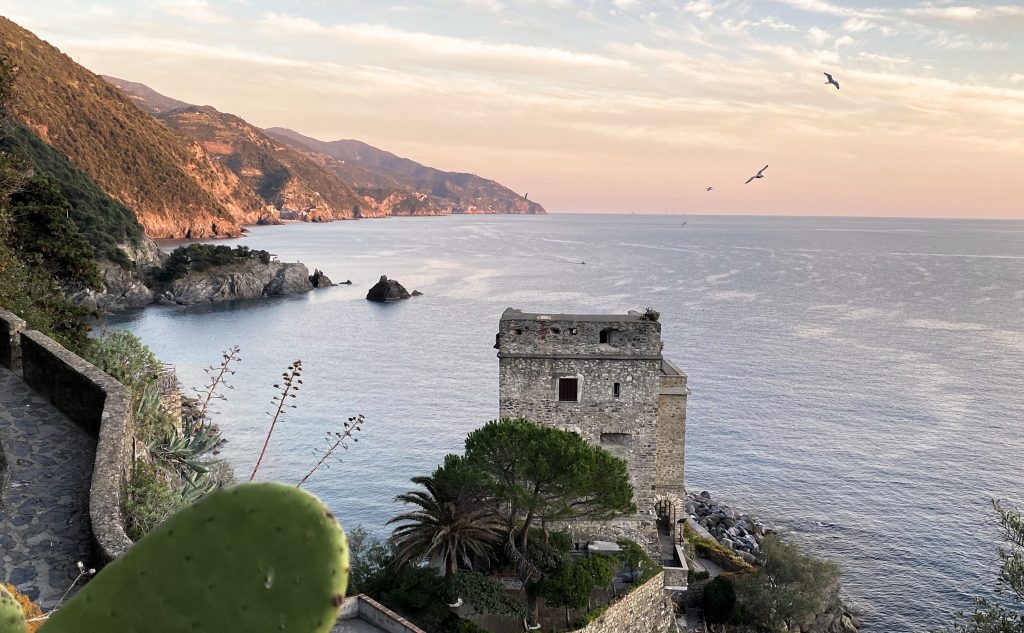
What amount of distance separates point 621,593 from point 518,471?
5.47 meters

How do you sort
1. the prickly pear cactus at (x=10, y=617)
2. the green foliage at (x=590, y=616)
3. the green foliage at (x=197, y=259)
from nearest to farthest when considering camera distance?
the prickly pear cactus at (x=10, y=617), the green foliage at (x=590, y=616), the green foliage at (x=197, y=259)

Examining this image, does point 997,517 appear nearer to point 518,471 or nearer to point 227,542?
point 518,471

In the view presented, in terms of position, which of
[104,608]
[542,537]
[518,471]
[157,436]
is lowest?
[542,537]

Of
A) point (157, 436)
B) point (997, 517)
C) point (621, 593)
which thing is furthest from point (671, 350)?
point (157, 436)

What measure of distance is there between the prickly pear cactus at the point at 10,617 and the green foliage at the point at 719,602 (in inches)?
1179

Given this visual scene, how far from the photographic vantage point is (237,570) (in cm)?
262

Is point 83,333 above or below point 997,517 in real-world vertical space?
above

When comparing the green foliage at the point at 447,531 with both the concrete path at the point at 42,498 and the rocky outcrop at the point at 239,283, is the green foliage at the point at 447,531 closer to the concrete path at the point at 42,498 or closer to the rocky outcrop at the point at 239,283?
the concrete path at the point at 42,498

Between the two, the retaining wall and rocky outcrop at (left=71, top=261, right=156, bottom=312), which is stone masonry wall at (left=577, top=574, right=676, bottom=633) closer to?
the retaining wall

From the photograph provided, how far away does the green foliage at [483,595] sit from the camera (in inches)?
907

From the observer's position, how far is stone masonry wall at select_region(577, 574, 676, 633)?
80.7ft

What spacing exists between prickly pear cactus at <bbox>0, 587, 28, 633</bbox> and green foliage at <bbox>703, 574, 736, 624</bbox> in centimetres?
2995

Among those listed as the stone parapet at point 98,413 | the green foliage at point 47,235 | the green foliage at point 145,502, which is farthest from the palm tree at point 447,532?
the green foliage at point 47,235

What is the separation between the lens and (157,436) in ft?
46.5
